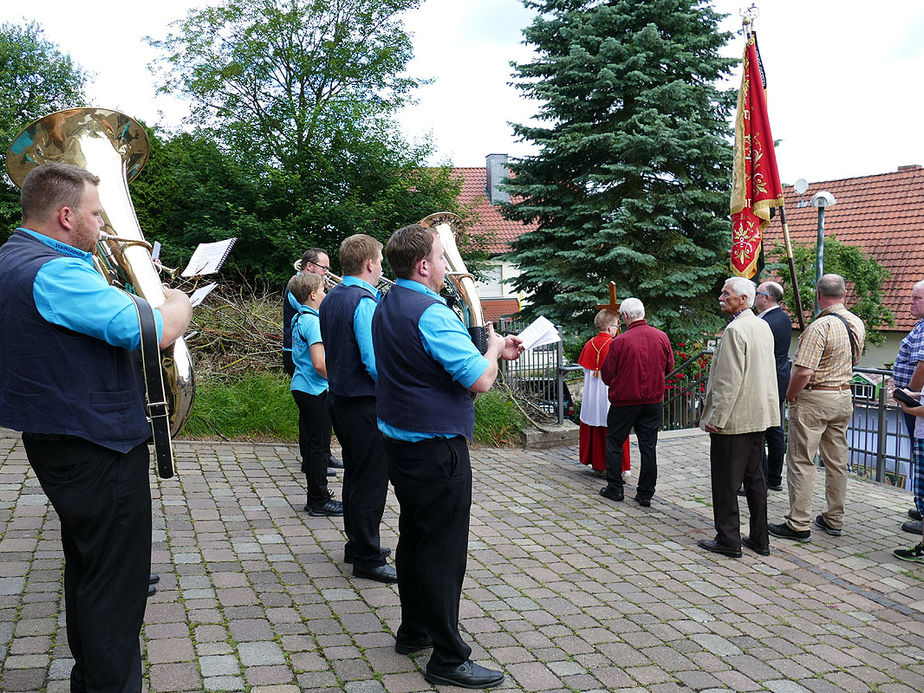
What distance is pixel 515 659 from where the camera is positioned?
3.81 m

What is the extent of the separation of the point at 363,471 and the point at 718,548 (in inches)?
114

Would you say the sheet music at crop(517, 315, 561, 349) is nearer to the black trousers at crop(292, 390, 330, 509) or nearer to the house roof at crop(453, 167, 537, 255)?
the black trousers at crop(292, 390, 330, 509)

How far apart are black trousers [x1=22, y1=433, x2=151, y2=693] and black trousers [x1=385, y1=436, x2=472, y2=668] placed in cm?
113

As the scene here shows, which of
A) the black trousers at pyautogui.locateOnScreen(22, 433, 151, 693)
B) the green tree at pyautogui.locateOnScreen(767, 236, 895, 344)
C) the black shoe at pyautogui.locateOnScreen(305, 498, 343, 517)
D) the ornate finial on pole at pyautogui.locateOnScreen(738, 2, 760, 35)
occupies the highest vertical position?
the ornate finial on pole at pyautogui.locateOnScreen(738, 2, 760, 35)

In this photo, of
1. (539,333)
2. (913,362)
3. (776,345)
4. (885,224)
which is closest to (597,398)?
(776,345)

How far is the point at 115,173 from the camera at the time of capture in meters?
4.05

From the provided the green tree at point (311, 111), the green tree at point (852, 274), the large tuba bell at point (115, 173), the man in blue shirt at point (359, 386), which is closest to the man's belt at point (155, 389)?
the large tuba bell at point (115, 173)

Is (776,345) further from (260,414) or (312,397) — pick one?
(260,414)

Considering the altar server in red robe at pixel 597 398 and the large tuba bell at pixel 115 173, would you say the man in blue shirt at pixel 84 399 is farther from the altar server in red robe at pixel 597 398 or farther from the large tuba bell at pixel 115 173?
the altar server in red robe at pixel 597 398

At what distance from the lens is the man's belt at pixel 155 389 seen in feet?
8.82

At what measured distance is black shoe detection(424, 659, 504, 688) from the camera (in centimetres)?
346

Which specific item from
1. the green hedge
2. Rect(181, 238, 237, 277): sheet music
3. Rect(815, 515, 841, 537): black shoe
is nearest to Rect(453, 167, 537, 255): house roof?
the green hedge

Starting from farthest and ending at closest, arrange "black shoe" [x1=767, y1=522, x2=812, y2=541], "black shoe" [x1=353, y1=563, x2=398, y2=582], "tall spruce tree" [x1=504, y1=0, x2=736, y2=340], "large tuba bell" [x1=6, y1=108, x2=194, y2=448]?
"tall spruce tree" [x1=504, y1=0, x2=736, y2=340], "black shoe" [x1=767, y1=522, x2=812, y2=541], "black shoe" [x1=353, y1=563, x2=398, y2=582], "large tuba bell" [x1=6, y1=108, x2=194, y2=448]

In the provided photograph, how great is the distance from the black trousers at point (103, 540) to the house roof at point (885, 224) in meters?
23.4
